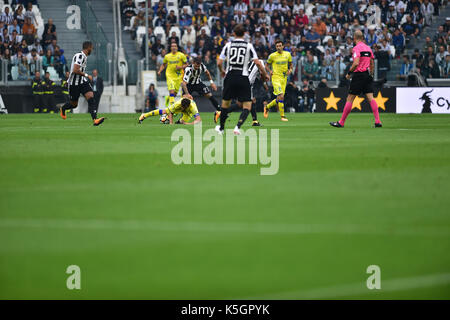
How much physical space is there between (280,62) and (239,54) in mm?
9641

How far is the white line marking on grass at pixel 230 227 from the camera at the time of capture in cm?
619

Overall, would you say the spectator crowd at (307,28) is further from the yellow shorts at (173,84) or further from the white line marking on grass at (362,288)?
the white line marking on grass at (362,288)

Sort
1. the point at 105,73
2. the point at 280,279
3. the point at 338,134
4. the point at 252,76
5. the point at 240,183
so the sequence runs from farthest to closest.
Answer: the point at 105,73 → the point at 252,76 → the point at 338,134 → the point at 240,183 → the point at 280,279

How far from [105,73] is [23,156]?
26859 mm

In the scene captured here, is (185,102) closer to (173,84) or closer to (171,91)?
(171,91)

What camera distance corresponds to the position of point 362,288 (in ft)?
15.2

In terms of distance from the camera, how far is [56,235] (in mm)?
6008

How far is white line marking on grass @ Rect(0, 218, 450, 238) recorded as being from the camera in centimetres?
619

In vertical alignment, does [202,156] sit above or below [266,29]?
below

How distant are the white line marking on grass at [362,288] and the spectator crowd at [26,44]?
111ft
